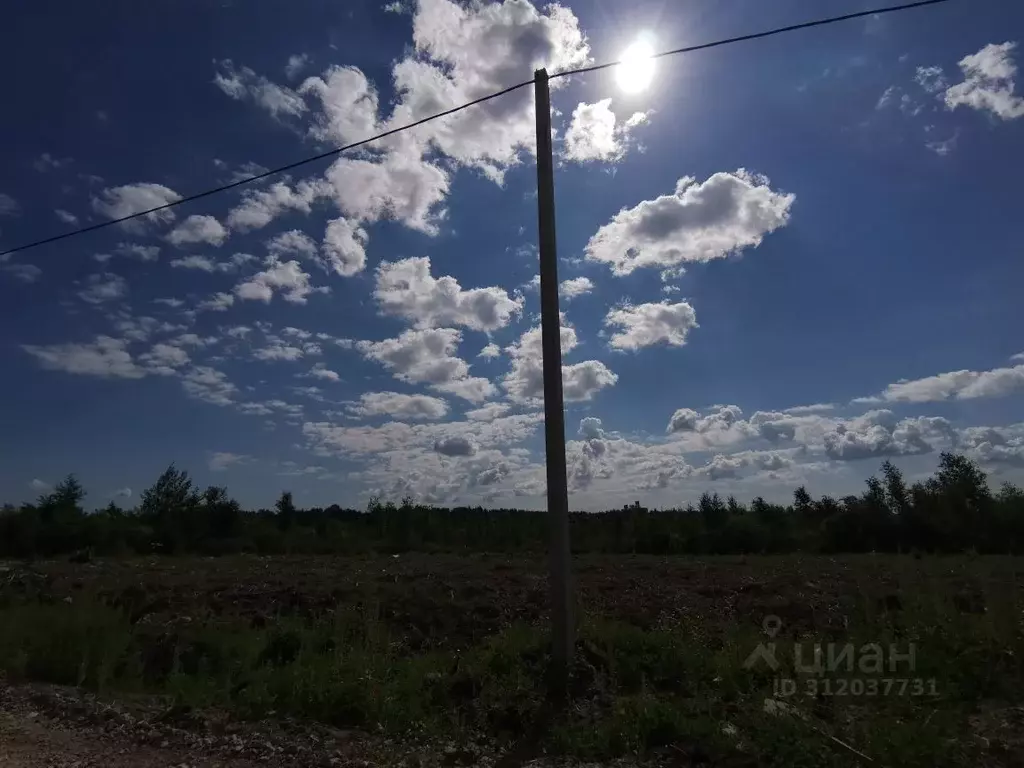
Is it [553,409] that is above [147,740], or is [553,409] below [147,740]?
above

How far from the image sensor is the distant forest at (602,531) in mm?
40188

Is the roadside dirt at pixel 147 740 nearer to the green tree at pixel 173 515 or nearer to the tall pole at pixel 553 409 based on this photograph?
the tall pole at pixel 553 409

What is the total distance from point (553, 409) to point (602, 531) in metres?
40.5

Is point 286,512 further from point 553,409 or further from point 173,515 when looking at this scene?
point 553,409

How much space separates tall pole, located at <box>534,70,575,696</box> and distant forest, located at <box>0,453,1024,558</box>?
89.7 ft

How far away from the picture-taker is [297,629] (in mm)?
9875

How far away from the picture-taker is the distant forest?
4019cm

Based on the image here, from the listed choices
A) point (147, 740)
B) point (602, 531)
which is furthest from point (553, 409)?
point (602, 531)

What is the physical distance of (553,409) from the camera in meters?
8.11

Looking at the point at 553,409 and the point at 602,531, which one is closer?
the point at 553,409

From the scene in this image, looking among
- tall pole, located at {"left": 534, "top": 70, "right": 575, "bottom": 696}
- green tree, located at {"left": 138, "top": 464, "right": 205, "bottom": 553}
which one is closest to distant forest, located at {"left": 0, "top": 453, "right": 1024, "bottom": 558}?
green tree, located at {"left": 138, "top": 464, "right": 205, "bottom": 553}

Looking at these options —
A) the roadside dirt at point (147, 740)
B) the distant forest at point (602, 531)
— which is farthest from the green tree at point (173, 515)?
the roadside dirt at point (147, 740)

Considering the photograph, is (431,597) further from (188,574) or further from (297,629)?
(188,574)

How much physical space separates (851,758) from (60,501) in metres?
68.8
